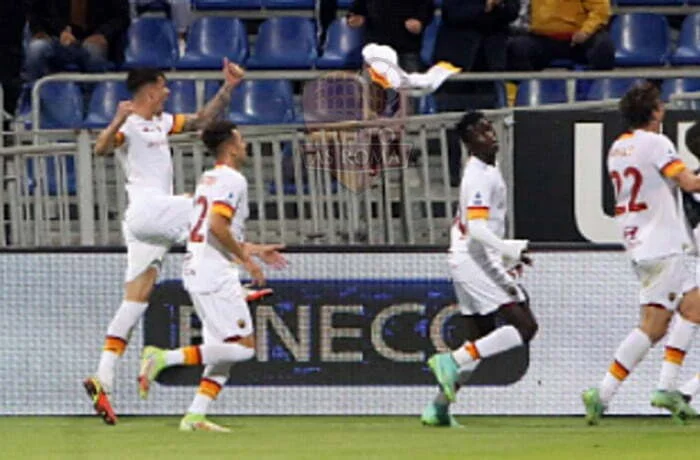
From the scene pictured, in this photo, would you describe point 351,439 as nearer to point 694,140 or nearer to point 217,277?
point 217,277

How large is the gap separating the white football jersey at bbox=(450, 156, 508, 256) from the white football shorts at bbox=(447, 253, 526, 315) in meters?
0.11

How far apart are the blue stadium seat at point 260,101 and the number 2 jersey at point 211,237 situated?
4.13m

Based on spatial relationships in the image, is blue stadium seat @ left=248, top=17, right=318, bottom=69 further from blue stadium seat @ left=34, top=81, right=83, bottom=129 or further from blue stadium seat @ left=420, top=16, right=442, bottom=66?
blue stadium seat @ left=34, top=81, right=83, bottom=129

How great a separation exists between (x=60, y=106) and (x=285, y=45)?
7.82 feet

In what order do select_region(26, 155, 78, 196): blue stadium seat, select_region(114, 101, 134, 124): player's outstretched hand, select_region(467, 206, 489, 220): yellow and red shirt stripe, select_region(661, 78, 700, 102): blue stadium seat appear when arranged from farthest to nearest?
1. select_region(661, 78, 700, 102): blue stadium seat
2. select_region(26, 155, 78, 196): blue stadium seat
3. select_region(114, 101, 134, 124): player's outstretched hand
4. select_region(467, 206, 489, 220): yellow and red shirt stripe

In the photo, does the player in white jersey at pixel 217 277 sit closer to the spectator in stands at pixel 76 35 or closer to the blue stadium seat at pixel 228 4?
the spectator in stands at pixel 76 35

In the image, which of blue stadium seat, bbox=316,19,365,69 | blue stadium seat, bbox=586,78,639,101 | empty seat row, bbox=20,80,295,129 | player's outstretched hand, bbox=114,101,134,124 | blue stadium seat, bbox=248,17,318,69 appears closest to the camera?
player's outstretched hand, bbox=114,101,134,124

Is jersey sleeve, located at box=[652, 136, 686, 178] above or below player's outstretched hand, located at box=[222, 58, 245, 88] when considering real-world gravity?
below

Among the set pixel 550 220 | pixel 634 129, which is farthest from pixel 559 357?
pixel 634 129

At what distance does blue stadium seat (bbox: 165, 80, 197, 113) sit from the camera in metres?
16.5

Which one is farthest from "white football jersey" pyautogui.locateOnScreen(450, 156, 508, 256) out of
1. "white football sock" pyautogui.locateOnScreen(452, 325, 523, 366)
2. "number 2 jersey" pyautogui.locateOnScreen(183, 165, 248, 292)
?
"number 2 jersey" pyautogui.locateOnScreen(183, 165, 248, 292)

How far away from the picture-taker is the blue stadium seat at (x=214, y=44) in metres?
18.2

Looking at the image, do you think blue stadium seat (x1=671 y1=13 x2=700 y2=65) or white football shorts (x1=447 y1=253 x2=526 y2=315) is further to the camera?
blue stadium seat (x1=671 y1=13 x2=700 y2=65)

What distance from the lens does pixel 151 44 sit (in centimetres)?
1845
